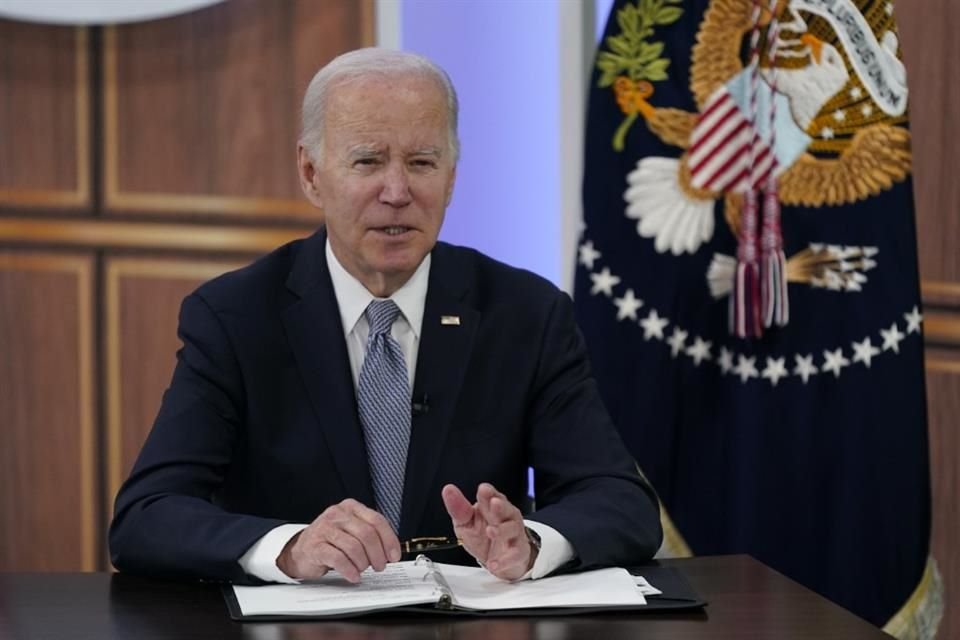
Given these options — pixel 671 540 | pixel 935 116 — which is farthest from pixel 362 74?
pixel 935 116

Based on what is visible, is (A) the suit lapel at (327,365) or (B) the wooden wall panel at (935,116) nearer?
(A) the suit lapel at (327,365)

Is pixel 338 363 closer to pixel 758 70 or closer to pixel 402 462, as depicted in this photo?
pixel 402 462

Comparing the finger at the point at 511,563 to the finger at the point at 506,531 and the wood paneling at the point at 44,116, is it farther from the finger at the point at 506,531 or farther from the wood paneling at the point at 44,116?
the wood paneling at the point at 44,116

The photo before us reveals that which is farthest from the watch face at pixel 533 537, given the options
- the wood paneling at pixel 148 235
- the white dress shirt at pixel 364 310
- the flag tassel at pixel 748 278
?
the wood paneling at pixel 148 235

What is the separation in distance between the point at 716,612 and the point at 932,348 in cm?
221

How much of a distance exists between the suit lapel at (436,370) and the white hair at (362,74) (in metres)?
0.24

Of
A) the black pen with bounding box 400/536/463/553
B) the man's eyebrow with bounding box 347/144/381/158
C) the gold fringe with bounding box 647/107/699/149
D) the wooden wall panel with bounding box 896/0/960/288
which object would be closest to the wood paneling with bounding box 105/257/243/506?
the gold fringe with bounding box 647/107/699/149

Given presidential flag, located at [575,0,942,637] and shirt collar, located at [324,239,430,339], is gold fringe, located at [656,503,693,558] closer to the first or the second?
presidential flag, located at [575,0,942,637]

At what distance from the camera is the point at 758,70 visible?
3.36 m

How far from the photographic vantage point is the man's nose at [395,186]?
2.29 m

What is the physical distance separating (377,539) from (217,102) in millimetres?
2067

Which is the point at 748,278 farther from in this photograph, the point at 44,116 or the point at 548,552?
the point at 44,116

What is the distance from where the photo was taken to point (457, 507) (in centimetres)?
188

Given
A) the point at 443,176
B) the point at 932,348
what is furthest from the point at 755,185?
the point at 443,176
